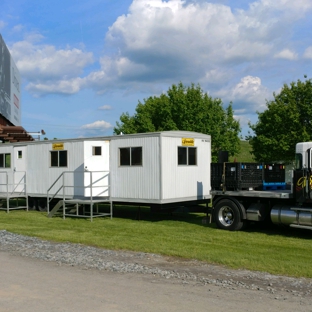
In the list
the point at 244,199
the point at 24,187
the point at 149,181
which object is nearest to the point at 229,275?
the point at 244,199

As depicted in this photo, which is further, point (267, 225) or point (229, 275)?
point (267, 225)

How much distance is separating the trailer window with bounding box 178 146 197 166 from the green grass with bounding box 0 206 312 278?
213 cm

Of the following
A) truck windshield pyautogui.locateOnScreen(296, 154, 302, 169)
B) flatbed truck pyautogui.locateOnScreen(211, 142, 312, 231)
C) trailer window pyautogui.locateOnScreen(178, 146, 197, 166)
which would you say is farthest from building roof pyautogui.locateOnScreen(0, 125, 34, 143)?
truck windshield pyautogui.locateOnScreen(296, 154, 302, 169)

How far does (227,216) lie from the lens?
1445cm

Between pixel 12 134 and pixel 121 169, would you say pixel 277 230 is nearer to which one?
pixel 121 169

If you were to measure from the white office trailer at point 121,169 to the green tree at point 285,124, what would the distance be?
14.4 m

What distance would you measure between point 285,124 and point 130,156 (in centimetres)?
1743

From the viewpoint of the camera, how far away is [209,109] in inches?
1602

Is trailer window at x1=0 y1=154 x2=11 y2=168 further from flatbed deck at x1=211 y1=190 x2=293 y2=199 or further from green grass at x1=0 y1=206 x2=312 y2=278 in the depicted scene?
flatbed deck at x1=211 y1=190 x2=293 y2=199

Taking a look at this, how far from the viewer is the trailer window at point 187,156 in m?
16.8

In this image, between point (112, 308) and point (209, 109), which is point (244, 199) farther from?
point (209, 109)

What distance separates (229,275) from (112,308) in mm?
2817

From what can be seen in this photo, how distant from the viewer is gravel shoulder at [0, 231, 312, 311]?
6.80 m

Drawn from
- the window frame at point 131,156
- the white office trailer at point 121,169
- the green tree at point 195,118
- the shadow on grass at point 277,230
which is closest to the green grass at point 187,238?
the shadow on grass at point 277,230
